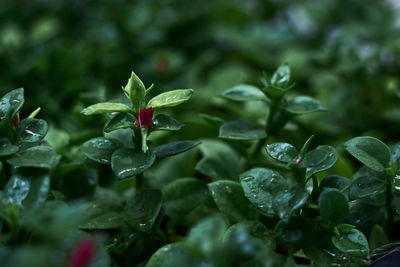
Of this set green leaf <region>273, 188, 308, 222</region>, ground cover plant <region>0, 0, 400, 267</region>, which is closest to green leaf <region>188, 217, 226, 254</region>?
ground cover plant <region>0, 0, 400, 267</region>

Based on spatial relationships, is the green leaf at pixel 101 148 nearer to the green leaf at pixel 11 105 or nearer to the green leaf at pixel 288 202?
the green leaf at pixel 11 105

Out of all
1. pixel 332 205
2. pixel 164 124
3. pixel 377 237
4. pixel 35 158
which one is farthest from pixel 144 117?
pixel 377 237

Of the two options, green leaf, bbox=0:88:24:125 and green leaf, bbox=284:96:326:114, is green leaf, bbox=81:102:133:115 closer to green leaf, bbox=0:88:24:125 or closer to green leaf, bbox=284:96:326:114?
green leaf, bbox=0:88:24:125

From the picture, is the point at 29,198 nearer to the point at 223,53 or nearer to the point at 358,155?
the point at 358,155

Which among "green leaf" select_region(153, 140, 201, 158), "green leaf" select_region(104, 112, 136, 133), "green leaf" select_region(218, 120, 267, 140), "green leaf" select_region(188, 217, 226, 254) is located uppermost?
"green leaf" select_region(104, 112, 136, 133)

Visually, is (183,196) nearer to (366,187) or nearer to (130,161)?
(130,161)

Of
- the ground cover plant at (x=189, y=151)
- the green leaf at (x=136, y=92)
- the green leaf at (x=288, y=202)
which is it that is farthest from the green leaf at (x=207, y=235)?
the green leaf at (x=136, y=92)

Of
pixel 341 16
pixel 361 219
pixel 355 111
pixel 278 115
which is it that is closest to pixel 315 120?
pixel 355 111
